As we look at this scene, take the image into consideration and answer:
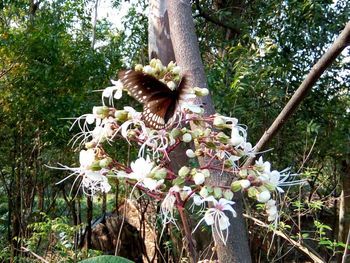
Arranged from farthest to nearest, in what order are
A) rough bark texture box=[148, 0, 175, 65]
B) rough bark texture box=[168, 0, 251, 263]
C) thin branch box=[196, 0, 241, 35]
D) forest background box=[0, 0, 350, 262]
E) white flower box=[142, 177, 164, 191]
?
1. thin branch box=[196, 0, 241, 35]
2. forest background box=[0, 0, 350, 262]
3. rough bark texture box=[148, 0, 175, 65]
4. rough bark texture box=[168, 0, 251, 263]
5. white flower box=[142, 177, 164, 191]

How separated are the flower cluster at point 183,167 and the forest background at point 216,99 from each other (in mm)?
911

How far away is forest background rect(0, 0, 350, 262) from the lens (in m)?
2.02

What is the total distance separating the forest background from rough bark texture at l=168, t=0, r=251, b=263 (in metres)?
0.79

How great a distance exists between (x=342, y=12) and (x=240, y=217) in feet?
5.41

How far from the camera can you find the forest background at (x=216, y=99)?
79.4 inches

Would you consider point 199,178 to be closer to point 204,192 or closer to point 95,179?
point 204,192

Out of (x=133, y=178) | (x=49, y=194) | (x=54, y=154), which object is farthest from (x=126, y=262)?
(x=49, y=194)

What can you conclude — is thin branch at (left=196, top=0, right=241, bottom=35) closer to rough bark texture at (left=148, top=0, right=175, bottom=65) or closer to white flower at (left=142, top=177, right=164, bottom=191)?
rough bark texture at (left=148, top=0, right=175, bottom=65)

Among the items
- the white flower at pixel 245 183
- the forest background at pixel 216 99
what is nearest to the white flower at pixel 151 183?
the white flower at pixel 245 183

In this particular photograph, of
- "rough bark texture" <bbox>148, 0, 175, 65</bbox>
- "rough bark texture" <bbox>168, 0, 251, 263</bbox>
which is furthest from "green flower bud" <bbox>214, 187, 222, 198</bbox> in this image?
"rough bark texture" <bbox>148, 0, 175, 65</bbox>

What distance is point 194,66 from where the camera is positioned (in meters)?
0.81

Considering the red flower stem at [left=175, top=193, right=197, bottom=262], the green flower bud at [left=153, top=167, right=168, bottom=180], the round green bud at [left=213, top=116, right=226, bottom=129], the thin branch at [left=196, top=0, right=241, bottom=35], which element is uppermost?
the thin branch at [left=196, top=0, right=241, bottom=35]

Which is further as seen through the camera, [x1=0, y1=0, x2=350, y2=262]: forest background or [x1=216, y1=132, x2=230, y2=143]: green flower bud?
[x1=0, y1=0, x2=350, y2=262]: forest background

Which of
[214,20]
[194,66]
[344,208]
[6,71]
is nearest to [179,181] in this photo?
[194,66]
